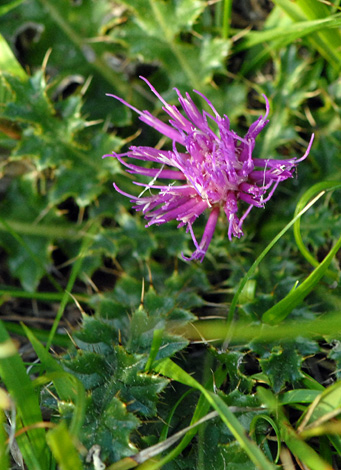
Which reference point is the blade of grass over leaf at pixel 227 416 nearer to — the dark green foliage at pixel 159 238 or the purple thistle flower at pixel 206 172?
the dark green foliage at pixel 159 238

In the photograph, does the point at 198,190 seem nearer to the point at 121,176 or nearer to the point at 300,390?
the point at 300,390

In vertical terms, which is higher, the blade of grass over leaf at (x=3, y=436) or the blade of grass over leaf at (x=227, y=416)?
the blade of grass over leaf at (x=3, y=436)

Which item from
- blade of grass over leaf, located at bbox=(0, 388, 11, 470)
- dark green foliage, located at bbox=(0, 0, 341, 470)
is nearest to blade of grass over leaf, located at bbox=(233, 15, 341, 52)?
dark green foliage, located at bbox=(0, 0, 341, 470)

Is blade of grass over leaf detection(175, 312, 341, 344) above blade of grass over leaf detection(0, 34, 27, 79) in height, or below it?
below

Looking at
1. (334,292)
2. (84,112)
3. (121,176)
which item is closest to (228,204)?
(334,292)

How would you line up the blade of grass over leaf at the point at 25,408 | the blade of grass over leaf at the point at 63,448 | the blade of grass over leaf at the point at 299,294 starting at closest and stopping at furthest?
1. the blade of grass over leaf at the point at 63,448
2. the blade of grass over leaf at the point at 25,408
3. the blade of grass over leaf at the point at 299,294

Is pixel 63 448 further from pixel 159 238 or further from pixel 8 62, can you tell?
pixel 8 62

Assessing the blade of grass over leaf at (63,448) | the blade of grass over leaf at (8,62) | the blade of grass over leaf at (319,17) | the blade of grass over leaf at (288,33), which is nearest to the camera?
the blade of grass over leaf at (63,448)

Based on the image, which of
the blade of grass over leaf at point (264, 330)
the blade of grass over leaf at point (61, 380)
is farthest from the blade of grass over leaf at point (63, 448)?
the blade of grass over leaf at point (264, 330)

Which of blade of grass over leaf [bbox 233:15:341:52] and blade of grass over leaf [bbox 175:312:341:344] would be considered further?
blade of grass over leaf [bbox 233:15:341:52]

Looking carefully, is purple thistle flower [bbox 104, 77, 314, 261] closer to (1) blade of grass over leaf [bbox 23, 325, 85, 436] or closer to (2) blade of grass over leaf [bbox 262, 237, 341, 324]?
(2) blade of grass over leaf [bbox 262, 237, 341, 324]

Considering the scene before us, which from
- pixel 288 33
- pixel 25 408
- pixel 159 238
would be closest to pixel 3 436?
pixel 25 408

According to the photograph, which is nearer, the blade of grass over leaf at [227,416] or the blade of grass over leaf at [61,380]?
the blade of grass over leaf at [227,416]
